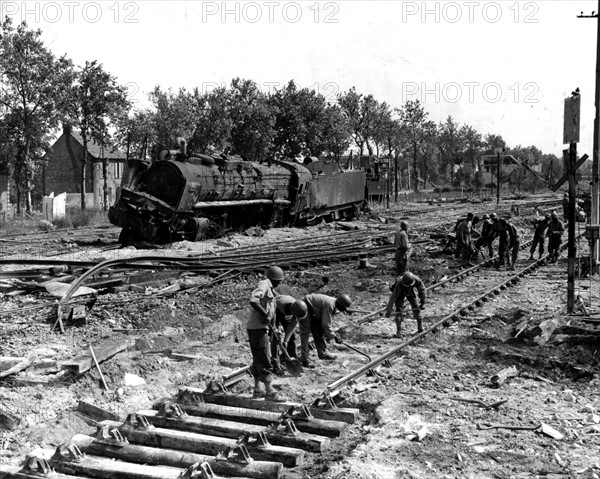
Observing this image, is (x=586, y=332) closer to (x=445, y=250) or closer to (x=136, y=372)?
(x=136, y=372)

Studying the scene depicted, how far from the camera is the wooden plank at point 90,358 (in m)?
8.56

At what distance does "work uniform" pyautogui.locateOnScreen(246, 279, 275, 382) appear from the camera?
8148 mm

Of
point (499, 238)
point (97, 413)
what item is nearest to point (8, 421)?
point (97, 413)

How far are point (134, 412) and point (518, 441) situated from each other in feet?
12.4

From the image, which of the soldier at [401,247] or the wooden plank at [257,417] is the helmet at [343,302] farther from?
the soldier at [401,247]

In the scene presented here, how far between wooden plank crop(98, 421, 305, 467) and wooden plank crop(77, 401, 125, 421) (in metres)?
0.46

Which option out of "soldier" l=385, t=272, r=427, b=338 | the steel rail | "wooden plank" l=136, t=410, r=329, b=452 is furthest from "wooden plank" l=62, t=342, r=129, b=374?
"soldier" l=385, t=272, r=427, b=338

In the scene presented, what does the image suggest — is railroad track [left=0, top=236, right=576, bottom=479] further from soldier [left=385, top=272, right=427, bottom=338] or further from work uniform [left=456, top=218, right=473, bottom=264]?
work uniform [left=456, top=218, right=473, bottom=264]

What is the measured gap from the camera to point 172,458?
6551 millimetres

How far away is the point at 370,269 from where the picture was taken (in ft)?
63.0

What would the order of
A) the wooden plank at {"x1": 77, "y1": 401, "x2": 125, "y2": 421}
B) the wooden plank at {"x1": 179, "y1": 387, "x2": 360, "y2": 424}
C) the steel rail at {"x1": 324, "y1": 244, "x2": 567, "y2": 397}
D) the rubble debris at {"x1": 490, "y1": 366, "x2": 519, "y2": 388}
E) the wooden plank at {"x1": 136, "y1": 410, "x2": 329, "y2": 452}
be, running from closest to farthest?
the wooden plank at {"x1": 136, "y1": 410, "x2": 329, "y2": 452}
the wooden plank at {"x1": 179, "y1": 387, "x2": 360, "y2": 424}
the wooden plank at {"x1": 77, "y1": 401, "x2": 125, "y2": 421}
the steel rail at {"x1": 324, "y1": 244, "x2": 567, "y2": 397}
the rubble debris at {"x1": 490, "y1": 366, "x2": 519, "y2": 388}

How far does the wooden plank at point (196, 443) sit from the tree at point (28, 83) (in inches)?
1341

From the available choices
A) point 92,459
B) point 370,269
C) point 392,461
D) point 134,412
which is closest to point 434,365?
point 392,461

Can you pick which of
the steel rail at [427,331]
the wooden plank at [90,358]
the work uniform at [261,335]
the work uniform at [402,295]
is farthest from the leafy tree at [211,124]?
the work uniform at [261,335]
